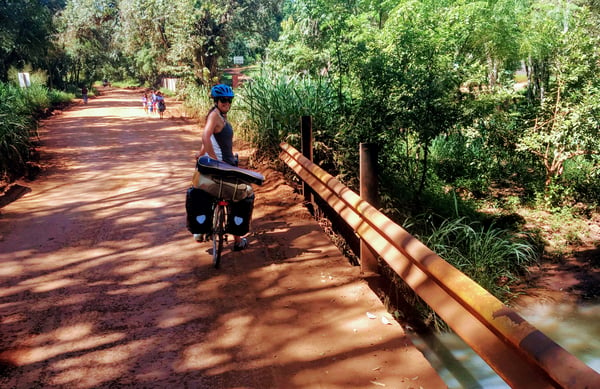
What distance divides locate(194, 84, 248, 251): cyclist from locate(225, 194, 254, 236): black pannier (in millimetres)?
511

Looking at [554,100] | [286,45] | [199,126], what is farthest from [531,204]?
[286,45]

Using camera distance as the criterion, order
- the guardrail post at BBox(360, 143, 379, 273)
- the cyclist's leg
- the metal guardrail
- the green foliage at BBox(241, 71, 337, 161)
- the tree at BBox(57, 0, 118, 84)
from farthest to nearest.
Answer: the tree at BBox(57, 0, 118, 84), the green foliage at BBox(241, 71, 337, 161), the cyclist's leg, the guardrail post at BBox(360, 143, 379, 273), the metal guardrail

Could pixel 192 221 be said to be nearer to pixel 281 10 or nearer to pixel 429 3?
pixel 429 3

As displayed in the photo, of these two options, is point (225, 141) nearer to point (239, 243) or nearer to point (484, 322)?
point (239, 243)

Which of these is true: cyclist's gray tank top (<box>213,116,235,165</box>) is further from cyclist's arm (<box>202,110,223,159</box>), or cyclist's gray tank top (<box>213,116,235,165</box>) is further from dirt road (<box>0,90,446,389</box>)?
dirt road (<box>0,90,446,389</box>)

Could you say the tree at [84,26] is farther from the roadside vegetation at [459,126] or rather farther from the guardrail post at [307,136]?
the guardrail post at [307,136]

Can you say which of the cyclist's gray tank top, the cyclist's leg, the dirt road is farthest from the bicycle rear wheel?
the cyclist's gray tank top

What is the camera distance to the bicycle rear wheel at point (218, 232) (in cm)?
536

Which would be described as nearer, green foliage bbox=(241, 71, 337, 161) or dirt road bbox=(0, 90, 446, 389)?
dirt road bbox=(0, 90, 446, 389)

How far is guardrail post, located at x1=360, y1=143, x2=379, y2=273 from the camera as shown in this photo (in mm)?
5012

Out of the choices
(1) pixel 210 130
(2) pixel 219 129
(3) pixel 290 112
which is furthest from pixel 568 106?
(1) pixel 210 130

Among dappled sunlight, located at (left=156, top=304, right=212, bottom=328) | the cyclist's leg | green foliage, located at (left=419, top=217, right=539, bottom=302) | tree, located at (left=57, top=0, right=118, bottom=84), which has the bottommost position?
green foliage, located at (left=419, top=217, right=539, bottom=302)

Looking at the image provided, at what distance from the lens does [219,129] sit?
5418 millimetres

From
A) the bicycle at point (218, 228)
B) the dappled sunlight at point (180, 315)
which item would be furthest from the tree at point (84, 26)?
the dappled sunlight at point (180, 315)
